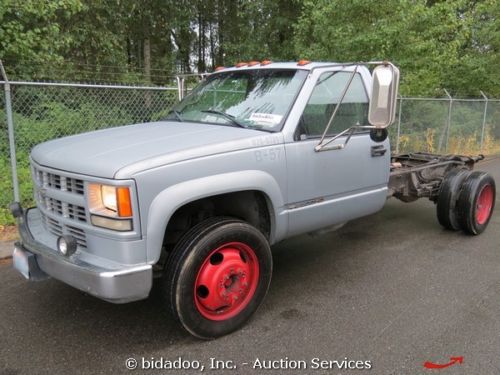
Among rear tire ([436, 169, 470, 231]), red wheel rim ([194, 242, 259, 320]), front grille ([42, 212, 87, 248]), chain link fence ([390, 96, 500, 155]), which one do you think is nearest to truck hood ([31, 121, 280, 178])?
front grille ([42, 212, 87, 248])

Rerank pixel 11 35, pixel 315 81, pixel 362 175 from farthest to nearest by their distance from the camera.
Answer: pixel 11 35
pixel 362 175
pixel 315 81

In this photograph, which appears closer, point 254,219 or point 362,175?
point 254,219

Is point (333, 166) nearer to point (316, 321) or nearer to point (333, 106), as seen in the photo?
point (333, 106)

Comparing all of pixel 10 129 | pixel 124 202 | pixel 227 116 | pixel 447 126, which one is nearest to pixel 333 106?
pixel 227 116

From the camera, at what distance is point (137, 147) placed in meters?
3.07

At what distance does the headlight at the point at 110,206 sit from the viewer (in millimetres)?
2699

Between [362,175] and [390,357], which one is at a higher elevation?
[362,175]

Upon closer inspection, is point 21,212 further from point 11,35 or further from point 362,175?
point 11,35

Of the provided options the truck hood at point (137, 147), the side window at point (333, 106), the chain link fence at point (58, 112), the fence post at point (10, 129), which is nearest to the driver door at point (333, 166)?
the side window at point (333, 106)

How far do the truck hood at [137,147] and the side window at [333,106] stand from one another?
48 centimetres

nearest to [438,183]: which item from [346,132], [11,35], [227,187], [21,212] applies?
[346,132]

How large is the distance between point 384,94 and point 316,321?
5.89 feet

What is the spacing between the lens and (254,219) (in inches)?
144

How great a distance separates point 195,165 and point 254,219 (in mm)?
876
